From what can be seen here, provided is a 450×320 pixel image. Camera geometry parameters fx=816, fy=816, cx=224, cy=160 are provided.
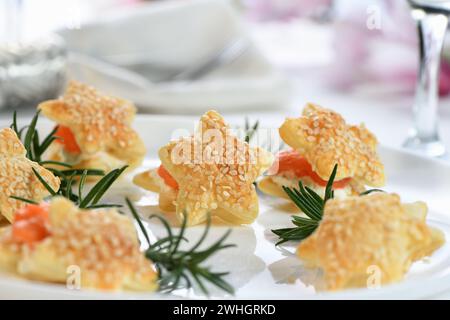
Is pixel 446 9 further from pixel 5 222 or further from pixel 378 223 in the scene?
pixel 5 222

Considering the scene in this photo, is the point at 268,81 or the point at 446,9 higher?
the point at 446,9

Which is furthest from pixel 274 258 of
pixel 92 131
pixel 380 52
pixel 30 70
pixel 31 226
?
pixel 380 52

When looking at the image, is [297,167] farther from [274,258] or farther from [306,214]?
[274,258]

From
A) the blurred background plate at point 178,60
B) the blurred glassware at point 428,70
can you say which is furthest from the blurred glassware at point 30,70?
the blurred glassware at point 428,70

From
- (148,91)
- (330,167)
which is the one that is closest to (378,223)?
(330,167)

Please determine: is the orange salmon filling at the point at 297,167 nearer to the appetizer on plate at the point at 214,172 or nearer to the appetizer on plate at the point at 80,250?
the appetizer on plate at the point at 214,172

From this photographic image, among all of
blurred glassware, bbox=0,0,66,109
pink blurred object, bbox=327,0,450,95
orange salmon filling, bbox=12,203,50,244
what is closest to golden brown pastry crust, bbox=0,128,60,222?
orange salmon filling, bbox=12,203,50,244

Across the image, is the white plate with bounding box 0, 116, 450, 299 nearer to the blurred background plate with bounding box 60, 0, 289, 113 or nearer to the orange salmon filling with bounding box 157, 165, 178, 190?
the orange salmon filling with bounding box 157, 165, 178, 190
